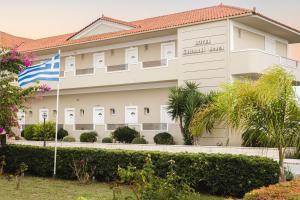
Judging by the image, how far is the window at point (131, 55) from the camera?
35062mm

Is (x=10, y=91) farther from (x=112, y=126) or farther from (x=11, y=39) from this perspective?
(x=11, y=39)

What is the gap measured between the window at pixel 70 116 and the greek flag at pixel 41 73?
18428 mm

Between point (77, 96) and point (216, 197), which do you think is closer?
point (216, 197)

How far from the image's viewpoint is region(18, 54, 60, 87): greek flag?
2072cm

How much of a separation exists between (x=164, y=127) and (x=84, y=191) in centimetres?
1633

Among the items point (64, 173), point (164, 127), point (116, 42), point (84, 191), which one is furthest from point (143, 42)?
point (84, 191)

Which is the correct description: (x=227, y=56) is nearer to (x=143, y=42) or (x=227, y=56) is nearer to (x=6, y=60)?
(x=143, y=42)

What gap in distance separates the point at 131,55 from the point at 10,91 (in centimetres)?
1517

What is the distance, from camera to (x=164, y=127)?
106 feet

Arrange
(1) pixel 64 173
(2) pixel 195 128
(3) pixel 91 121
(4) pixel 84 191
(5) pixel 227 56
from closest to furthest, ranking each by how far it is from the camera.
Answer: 1. (4) pixel 84 191
2. (1) pixel 64 173
3. (2) pixel 195 128
4. (5) pixel 227 56
5. (3) pixel 91 121

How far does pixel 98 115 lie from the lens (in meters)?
37.4

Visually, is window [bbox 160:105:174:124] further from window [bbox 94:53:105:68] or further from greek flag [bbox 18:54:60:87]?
greek flag [bbox 18:54:60:87]

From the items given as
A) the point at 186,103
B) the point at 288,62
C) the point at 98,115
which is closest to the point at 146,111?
the point at 98,115

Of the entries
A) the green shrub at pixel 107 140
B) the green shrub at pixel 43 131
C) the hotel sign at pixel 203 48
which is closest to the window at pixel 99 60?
the green shrub at pixel 43 131
